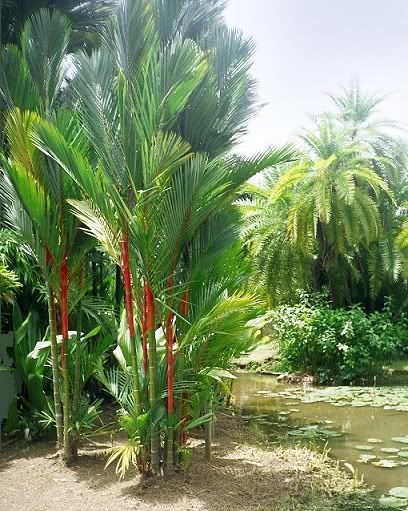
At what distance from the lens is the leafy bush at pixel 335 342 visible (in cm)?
1002

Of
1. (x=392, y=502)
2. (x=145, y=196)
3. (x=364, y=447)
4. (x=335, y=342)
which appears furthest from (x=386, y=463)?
(x=335, y=342)

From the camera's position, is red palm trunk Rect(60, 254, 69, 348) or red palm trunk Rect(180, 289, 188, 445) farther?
red palm trunk Rect(60, 254, 69, 348)

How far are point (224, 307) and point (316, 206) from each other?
7160 mm

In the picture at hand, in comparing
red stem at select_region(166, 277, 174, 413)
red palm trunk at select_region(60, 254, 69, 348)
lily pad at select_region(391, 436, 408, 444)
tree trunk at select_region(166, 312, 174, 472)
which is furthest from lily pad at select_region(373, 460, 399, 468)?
red palm trunk at select_region(60, 254, 69, 348)

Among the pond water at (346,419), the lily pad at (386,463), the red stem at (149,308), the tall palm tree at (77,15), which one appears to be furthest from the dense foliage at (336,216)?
the red stem at (149,308)

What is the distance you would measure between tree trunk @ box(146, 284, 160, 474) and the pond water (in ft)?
5.30

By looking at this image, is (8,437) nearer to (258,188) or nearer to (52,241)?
(52,241)

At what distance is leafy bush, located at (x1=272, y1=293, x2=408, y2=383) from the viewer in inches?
395

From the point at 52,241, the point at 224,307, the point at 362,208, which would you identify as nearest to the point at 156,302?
the point at 224,307

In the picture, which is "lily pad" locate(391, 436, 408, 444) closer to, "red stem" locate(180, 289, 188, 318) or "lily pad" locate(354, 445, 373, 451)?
"lily pad" locate(354, 445, 373, 451)

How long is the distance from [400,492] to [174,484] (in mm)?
1617

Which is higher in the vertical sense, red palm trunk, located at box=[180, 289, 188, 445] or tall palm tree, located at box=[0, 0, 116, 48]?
tall palm tree, located at box=[0, 0, 116, 48]

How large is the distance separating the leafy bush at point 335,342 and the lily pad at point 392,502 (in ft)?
18.8

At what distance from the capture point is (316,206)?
1070 centimetres
